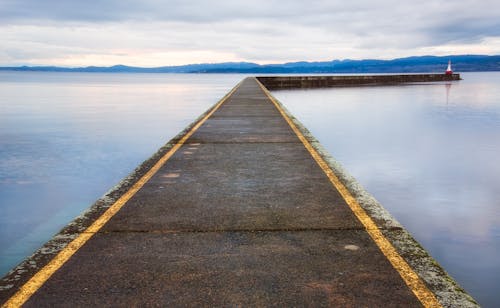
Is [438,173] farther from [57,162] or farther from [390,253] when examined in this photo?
[57,162]

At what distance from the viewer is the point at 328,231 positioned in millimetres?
4727

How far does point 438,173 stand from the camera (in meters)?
13.3

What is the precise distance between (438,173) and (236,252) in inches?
424

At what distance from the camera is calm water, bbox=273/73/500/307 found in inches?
268

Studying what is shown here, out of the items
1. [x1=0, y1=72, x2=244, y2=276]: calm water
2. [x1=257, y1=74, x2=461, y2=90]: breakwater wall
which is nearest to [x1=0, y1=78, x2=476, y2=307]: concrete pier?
[x1=0, y1=72, x2=244, y2=276]: calm water

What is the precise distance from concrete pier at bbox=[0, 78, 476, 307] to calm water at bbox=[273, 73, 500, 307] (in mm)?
1997

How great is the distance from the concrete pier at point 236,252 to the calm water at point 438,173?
1997mm

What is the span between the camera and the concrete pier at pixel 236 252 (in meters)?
3.41

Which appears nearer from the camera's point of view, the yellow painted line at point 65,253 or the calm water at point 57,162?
the yellow painted line at point 65,253

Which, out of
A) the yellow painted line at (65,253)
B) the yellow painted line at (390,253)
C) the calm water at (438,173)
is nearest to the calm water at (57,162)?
the yellow painted line at (65,253)

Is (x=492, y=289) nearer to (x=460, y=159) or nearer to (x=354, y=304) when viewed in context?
(x=354, y=304)

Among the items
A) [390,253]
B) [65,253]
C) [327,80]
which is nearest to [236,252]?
[390,253]

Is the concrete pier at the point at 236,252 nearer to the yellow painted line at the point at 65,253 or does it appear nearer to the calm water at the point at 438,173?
the yellow painted line at the point at 65,253

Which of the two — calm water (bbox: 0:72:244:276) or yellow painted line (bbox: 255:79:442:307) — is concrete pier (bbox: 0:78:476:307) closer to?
yellow painted line (bbox: 255:79:442:307)
